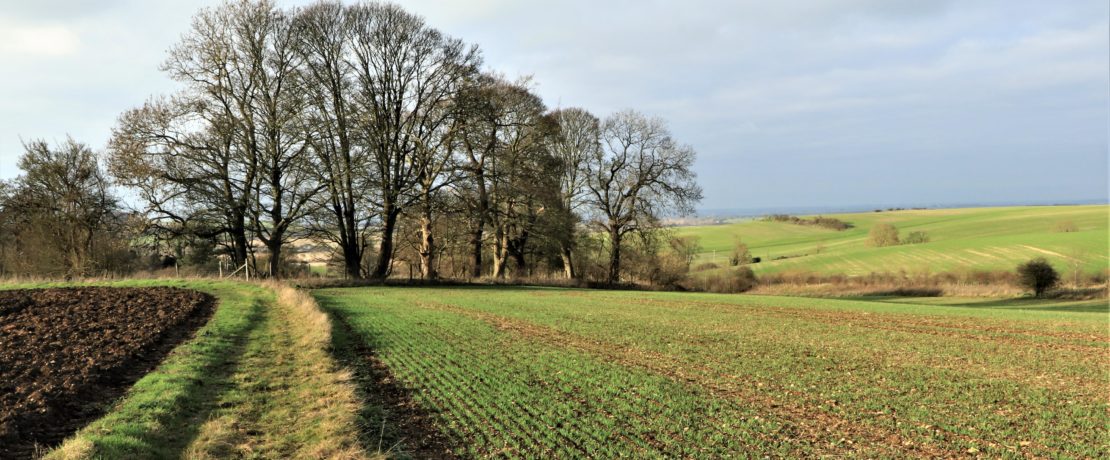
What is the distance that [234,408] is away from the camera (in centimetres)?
745

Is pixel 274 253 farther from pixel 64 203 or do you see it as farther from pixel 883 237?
pixel 883 237

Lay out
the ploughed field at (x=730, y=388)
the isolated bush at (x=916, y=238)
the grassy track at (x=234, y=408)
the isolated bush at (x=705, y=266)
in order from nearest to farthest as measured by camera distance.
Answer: the grassy track at (x=234, y=408)
the ploughed field at (x=730, y=388)
the isolated bush at (x=705, y=266)
the isolated bush at (x=916, y=238)

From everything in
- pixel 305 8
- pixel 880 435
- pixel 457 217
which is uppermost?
pixel 305 8

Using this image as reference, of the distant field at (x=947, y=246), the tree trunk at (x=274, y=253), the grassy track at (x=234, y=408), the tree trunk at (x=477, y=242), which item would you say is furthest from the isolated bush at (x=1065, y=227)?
the grassy track at (x=234, y=408)

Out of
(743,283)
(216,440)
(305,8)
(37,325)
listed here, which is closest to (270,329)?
(37,325)

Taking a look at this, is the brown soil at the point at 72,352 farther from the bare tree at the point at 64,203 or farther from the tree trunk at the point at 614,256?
the tree trunk at the point at 614,256

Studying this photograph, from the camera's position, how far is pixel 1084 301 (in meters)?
34.8

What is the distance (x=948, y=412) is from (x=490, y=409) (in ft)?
19.7

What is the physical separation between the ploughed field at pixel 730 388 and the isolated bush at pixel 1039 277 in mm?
26629

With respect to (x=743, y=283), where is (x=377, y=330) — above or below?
above

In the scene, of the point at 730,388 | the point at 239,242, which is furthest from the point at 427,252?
the point at 730,388

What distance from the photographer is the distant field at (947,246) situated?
49.6m

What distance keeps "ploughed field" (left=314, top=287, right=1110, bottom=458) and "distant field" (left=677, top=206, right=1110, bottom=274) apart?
4114 centimetres

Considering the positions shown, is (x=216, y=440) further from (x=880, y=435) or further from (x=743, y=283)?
(x=743, y=283)
